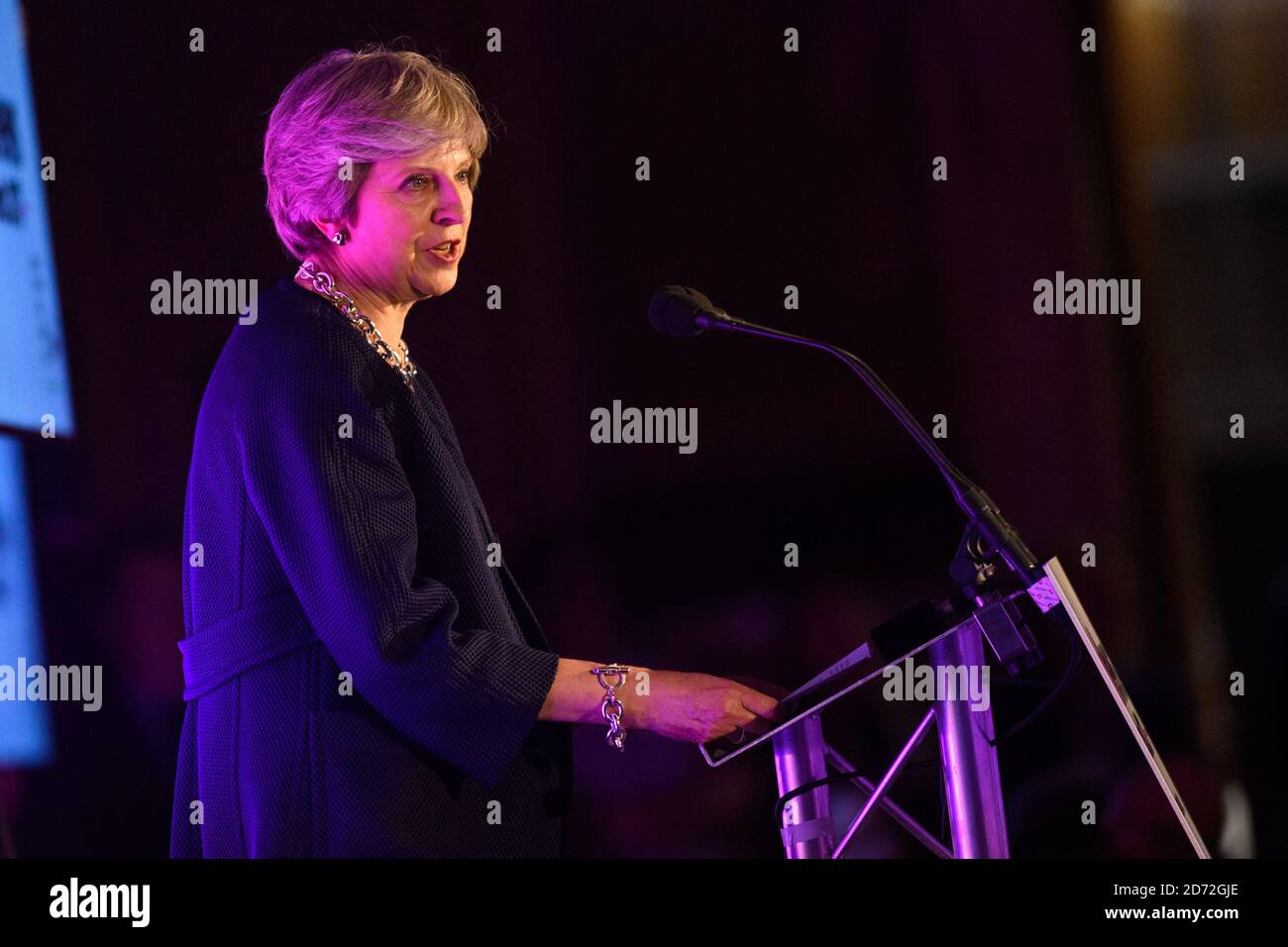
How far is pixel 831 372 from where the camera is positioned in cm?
234

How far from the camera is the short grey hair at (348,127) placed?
161cm

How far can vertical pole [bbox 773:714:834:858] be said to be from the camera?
58.6 inches

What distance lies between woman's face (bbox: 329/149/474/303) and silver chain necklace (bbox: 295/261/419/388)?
0.04 meters

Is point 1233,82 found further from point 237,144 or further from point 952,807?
point 237,144

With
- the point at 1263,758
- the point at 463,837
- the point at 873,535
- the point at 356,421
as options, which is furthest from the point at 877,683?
the point at 356,421

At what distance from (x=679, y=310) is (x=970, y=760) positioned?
655 mm

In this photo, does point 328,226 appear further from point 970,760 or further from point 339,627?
point 970,760

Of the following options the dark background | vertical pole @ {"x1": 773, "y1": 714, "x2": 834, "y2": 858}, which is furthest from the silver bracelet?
the dark background

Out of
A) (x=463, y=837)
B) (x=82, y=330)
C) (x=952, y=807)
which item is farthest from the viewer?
(x=82, y=330)

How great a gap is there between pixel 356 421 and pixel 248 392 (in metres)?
0.14

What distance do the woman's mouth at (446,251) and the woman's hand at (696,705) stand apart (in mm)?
618

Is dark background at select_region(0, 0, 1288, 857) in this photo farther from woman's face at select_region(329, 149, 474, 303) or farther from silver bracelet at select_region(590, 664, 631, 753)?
silver bracelet at select_region(590, 664, 631, 753)

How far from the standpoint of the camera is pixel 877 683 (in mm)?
2295
